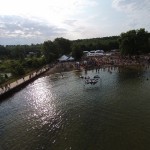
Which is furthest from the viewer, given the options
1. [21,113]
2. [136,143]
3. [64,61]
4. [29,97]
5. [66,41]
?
[66,41]

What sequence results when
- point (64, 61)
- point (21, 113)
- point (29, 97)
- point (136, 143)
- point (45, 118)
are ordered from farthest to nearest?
point (64, 61) < point (29, 97) < point (21, 113) < point (45, 118) < point (136, 143)

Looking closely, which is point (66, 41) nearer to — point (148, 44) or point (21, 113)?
point (148, 44)

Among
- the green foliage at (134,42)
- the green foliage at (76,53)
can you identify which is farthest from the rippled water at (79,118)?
the green foliage at (76,53)

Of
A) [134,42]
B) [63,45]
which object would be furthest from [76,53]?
[63,45]

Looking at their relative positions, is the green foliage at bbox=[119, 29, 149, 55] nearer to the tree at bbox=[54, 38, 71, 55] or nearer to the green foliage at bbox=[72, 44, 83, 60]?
the green foliage at bbox=[72, 44, 83, 60]

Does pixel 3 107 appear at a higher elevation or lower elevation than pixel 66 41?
lower

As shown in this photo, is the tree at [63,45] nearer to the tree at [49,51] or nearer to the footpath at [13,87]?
the tree at [49,51]

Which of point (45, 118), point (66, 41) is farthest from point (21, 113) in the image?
point (66, 41)

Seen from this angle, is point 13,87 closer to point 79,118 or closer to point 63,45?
point 79,118

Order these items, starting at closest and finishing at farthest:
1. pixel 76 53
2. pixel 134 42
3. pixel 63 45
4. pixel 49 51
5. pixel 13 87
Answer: pixel 13 87 < pixel 134 42 < pixel 76 53 < pixel 49 51 < pixel 63 45
